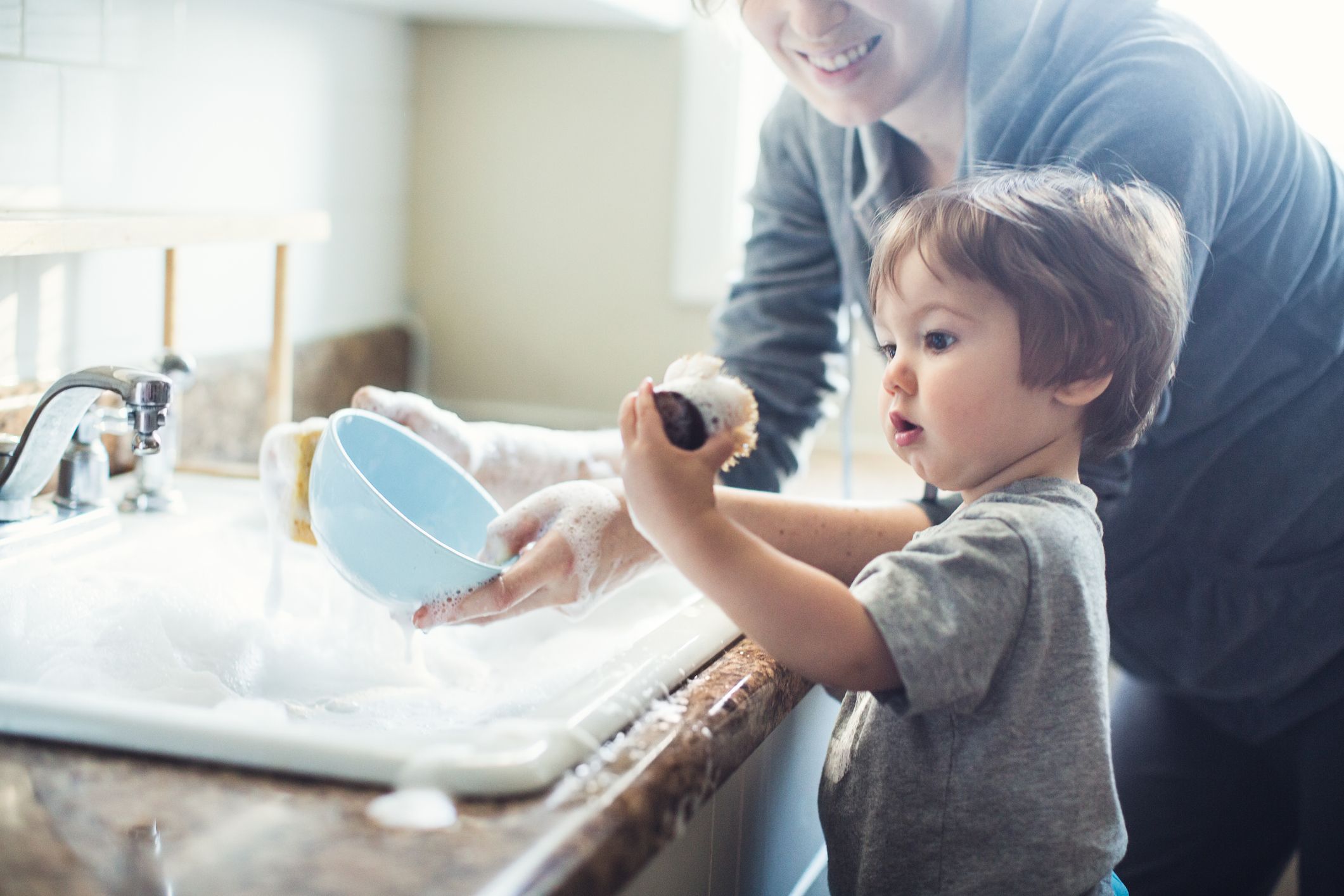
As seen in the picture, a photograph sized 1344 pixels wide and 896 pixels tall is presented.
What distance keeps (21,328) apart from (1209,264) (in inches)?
40.4

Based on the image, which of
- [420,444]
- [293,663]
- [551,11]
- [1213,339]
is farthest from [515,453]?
[551,11]

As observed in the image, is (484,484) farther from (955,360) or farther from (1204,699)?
(1204,699)

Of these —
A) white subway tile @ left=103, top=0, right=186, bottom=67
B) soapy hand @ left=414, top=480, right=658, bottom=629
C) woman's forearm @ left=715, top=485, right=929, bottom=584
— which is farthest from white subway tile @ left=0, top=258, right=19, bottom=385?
woman's forearm @ left=715, top=485, right=929, bottom=584

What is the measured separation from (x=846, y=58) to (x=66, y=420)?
665 mm

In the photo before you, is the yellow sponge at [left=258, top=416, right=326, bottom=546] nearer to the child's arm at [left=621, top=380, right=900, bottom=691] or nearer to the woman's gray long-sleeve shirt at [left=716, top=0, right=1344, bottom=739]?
the child's arm at [left=621, top=380, right=900, bottom=691]

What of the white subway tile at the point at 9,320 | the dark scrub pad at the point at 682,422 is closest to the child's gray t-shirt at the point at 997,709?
the dark scrub pad at the point at 682,422

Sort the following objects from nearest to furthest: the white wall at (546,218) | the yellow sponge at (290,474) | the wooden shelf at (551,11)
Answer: the yellow sponge at (290,474), the wooden shelf at (551,11), the white wall at (546,218)

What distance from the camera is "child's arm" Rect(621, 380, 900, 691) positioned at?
60cm

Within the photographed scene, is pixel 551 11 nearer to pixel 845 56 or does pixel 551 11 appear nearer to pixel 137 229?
pixel 137 229

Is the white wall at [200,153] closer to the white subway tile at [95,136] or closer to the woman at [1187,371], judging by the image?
the white subway tile at [95,136]

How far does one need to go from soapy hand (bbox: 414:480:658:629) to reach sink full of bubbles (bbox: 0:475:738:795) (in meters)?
0.05

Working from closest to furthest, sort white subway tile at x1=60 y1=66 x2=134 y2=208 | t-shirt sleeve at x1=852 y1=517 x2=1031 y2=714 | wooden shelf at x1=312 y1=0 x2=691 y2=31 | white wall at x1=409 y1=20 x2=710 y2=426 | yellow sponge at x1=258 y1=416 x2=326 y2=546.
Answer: t-shirt sleeve at x1=852 y1=517 x2=1031 y2=714, yellow sponge at x1=258 y1=416 x2=326 y2=546, white subway tile at x1=60 y1=66 x2=134 y2=208, wooden shelf at x1=312 y1=0 x2=691 y2=31, white wall at x1=409 y1=20 x2=710 y2=426

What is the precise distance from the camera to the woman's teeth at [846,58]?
0.92m

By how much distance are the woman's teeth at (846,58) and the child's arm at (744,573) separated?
43 cm
